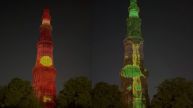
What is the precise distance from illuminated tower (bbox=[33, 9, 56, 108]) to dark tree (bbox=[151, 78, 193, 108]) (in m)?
14.7

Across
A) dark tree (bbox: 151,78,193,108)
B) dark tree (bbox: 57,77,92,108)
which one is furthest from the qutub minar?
dark tree (bbox: 151,78,193,108)

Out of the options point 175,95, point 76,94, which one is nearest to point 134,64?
point 175,95

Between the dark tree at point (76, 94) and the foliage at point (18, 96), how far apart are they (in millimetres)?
2073

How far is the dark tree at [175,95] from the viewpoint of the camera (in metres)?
30.6

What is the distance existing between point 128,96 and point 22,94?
2055 cm

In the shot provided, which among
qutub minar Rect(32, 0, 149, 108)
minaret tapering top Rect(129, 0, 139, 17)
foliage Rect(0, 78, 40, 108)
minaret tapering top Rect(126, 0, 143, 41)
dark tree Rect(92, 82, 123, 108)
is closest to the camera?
foliage Rect(0, 78, 40, 108)

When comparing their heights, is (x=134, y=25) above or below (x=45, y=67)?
above

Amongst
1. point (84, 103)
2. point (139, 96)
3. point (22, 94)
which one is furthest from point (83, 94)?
point (139, 96)

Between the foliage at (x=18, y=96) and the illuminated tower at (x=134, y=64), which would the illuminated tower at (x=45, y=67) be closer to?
the illuminated tower at (x=134, y=64)

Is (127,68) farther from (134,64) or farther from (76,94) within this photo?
(76,94)

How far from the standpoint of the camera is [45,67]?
4506 cm

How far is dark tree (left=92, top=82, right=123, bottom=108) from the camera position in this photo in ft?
104

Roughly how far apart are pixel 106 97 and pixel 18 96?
6.80m

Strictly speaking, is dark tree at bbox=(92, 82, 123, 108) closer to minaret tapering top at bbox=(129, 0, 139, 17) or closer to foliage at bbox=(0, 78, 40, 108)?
foliage at bbox=(0, 78, 40, 108)
